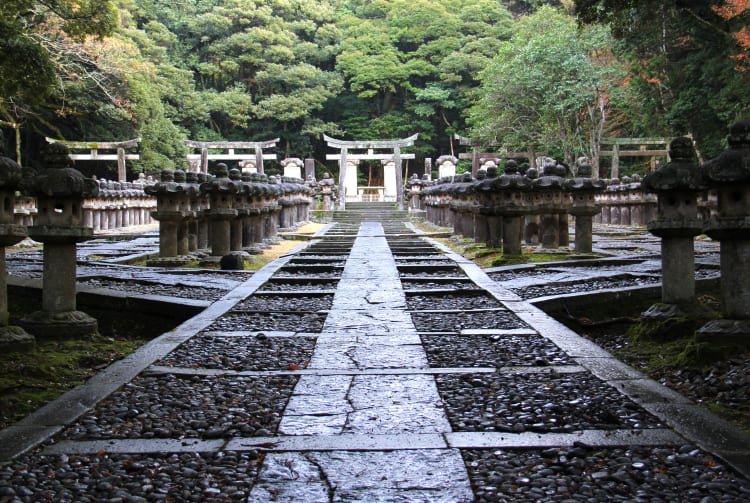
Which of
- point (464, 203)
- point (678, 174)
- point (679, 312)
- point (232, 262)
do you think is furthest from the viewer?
point (464, 203)

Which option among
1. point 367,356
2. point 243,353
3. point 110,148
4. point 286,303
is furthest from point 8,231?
point 110,148

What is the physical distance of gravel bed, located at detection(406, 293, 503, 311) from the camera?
7.72 m

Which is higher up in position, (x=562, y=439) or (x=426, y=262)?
(x=426, y=262)

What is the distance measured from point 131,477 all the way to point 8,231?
10.2 feet

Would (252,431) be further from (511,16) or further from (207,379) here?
(511,16)

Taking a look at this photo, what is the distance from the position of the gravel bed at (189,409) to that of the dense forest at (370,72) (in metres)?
8.51

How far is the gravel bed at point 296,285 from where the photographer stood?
9320 mm

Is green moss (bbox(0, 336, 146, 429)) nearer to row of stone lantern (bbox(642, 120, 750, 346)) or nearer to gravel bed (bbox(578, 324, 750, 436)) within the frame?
gravel bed (bbox(578, 324, 750, 436))

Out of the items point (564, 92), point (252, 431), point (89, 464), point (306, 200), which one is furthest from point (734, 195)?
point (564, 92)

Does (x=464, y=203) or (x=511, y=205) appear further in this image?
(x=464, y=203)

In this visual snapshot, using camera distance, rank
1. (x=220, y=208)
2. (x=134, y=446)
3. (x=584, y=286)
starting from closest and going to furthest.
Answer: (x=134, y=446), (x=584, y=286), (x=220, y=208)

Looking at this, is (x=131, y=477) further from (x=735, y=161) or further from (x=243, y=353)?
(x=735, y=161)

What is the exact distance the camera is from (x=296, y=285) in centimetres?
988

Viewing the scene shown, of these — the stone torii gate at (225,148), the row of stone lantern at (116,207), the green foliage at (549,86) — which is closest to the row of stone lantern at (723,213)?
the row of stone lantern at (116,207)
